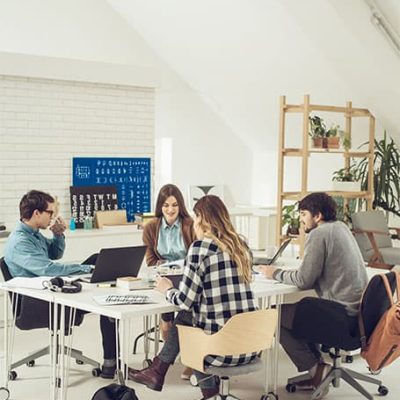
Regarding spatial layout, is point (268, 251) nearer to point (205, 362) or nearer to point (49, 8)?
point (205, 362)

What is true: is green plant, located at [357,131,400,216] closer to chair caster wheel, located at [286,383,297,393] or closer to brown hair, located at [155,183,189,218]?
brown hair, located at [155,183,189,218]

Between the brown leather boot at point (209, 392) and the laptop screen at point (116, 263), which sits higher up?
the laptop screen at point (116, 263)

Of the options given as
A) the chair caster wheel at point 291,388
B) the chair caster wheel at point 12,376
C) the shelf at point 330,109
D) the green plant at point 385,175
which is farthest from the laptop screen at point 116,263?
the green plant at point 385,175

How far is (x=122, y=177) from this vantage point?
753 centimetres

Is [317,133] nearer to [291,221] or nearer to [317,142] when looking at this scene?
[317,142]

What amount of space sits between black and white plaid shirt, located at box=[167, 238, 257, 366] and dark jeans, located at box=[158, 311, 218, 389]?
269mm

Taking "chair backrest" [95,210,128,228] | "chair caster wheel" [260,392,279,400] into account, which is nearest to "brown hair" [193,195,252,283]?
A: "chair caster wheel" [260,392,279,400]

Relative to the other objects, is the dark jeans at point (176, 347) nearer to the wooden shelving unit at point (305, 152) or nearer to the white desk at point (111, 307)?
the white desk at point (111, 307)

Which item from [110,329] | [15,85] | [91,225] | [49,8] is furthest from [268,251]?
[49,8]

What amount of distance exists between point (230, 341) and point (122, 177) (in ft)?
12.6

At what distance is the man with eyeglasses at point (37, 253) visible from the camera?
4832 millimetres

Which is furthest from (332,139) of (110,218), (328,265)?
(328,265)

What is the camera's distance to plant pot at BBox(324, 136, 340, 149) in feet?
27.5

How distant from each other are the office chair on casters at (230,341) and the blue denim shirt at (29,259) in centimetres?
106
